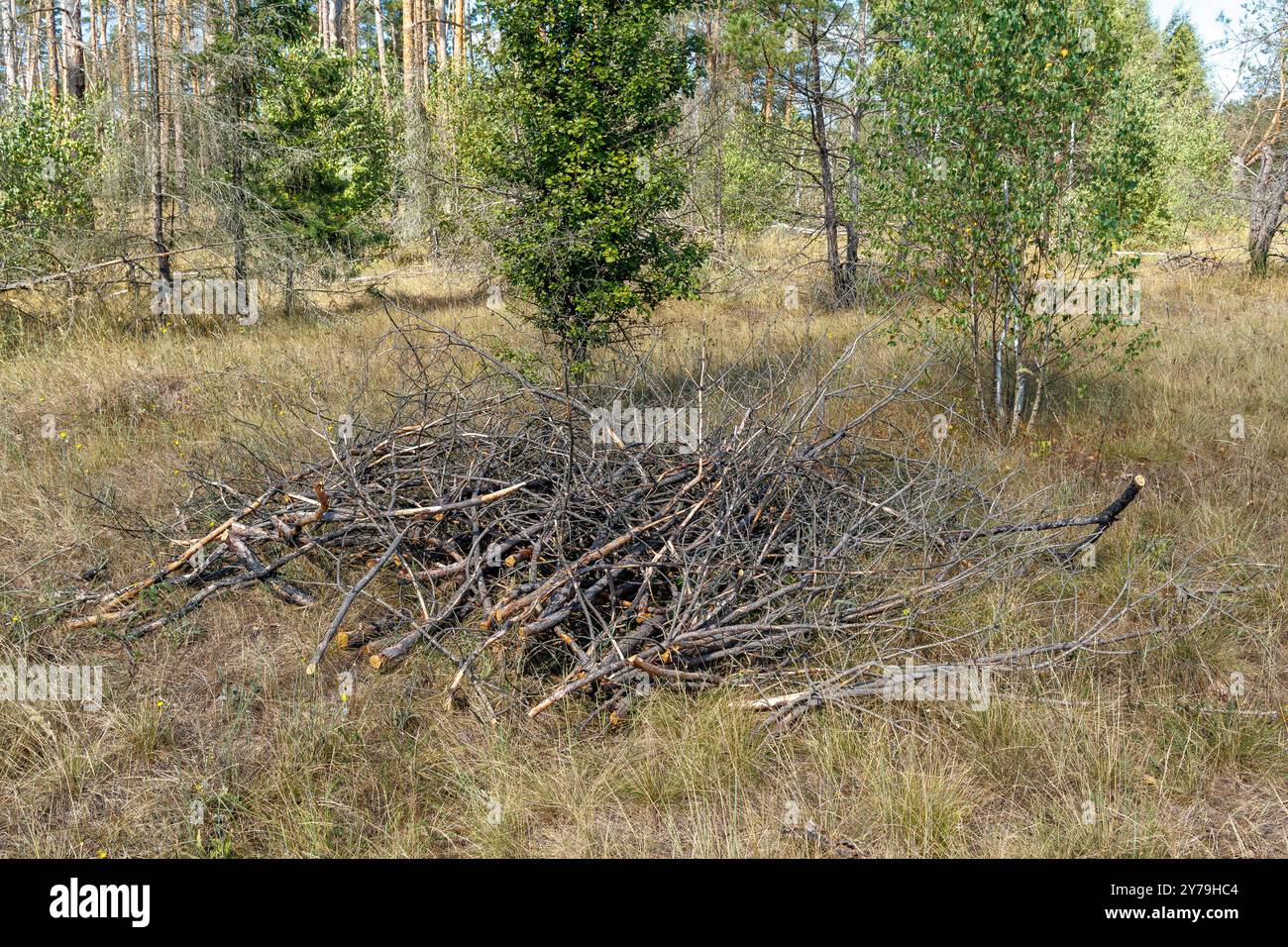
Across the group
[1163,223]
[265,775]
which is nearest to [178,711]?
[265,775]

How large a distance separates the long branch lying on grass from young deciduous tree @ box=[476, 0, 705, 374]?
2607 mm

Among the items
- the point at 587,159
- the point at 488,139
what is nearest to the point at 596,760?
the point at 587,159

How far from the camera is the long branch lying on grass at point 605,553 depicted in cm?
373

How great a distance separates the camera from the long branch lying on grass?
3.73 metres

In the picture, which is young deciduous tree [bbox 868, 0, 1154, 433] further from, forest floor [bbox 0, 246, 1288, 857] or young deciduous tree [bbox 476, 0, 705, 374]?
forest floor [bbox 0, 246, 1288, 857]

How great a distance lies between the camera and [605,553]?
4020 millimetres

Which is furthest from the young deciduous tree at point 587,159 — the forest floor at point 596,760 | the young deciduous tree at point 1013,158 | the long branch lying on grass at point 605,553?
the forest floor at point 596,760

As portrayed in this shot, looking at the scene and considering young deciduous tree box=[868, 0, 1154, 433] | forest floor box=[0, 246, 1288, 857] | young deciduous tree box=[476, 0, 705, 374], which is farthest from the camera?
young deciduous tree box=[476, 0, 705, 374]

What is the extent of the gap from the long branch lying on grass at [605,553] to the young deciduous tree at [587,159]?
103 inches

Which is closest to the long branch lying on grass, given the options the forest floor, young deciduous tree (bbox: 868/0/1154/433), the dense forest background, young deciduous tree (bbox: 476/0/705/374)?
the forest floor

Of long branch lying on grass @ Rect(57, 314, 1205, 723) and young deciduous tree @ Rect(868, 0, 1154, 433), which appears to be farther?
young deciduous tree @ Rect(868, 0, 1154, 433)

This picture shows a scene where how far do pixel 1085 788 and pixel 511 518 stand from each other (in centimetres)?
272

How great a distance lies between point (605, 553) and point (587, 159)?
437 cm

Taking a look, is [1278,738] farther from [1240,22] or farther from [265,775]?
[1240,22]
